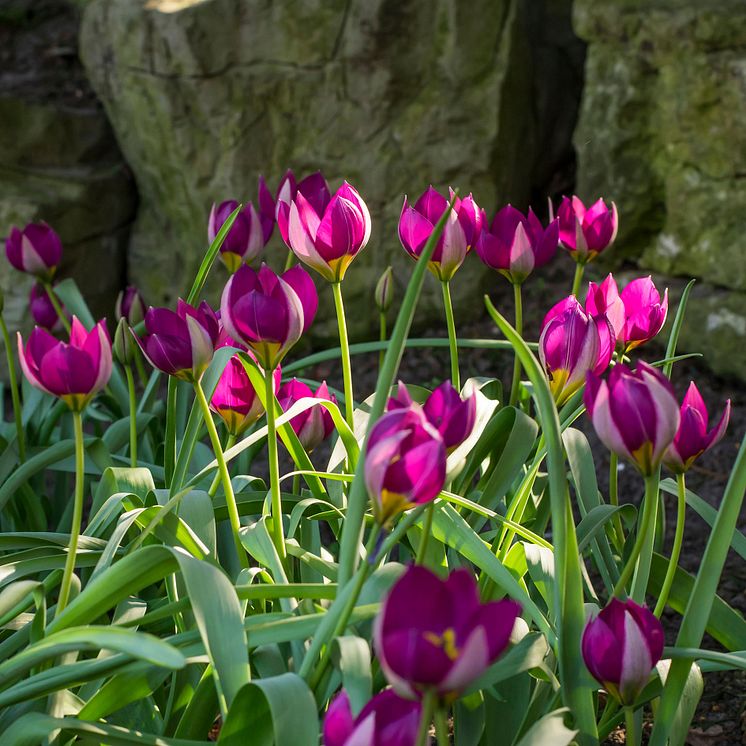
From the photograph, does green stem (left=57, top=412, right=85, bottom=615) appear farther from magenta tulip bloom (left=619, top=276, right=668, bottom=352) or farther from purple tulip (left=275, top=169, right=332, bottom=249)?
magenta tulip bloom (left=619, top=276, right=668, bottom=352)

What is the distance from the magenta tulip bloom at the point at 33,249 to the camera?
1715 mm

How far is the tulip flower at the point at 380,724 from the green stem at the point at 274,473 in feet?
1.25

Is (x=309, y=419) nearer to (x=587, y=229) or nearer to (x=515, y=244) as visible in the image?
(x=515, y=244)

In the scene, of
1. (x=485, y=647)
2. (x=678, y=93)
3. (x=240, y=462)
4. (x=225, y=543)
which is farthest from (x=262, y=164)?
(x=485, y=647)

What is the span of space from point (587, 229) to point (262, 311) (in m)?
0.62

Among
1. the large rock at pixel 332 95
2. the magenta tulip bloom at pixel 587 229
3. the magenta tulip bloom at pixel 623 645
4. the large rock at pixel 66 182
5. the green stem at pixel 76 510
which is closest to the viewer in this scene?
the magenta tulip bloom at pixel 623 645

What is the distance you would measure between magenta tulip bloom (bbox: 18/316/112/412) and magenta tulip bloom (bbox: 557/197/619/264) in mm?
706

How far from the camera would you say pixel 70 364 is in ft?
3.00

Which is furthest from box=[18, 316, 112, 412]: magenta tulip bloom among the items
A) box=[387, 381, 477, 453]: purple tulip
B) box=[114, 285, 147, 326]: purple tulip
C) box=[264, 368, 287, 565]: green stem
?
box=[114, 285, 147, 326]: purple tulip

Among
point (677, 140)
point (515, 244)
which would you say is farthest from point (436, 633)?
point (677, 140)

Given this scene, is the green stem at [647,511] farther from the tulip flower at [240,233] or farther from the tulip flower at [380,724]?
the tulip flower at [240,233]

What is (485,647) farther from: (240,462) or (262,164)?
(262,164)

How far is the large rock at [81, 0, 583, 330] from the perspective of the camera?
2.97 metres

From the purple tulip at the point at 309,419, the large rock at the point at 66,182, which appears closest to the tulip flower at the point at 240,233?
the purple tulip at the point at 309,419
